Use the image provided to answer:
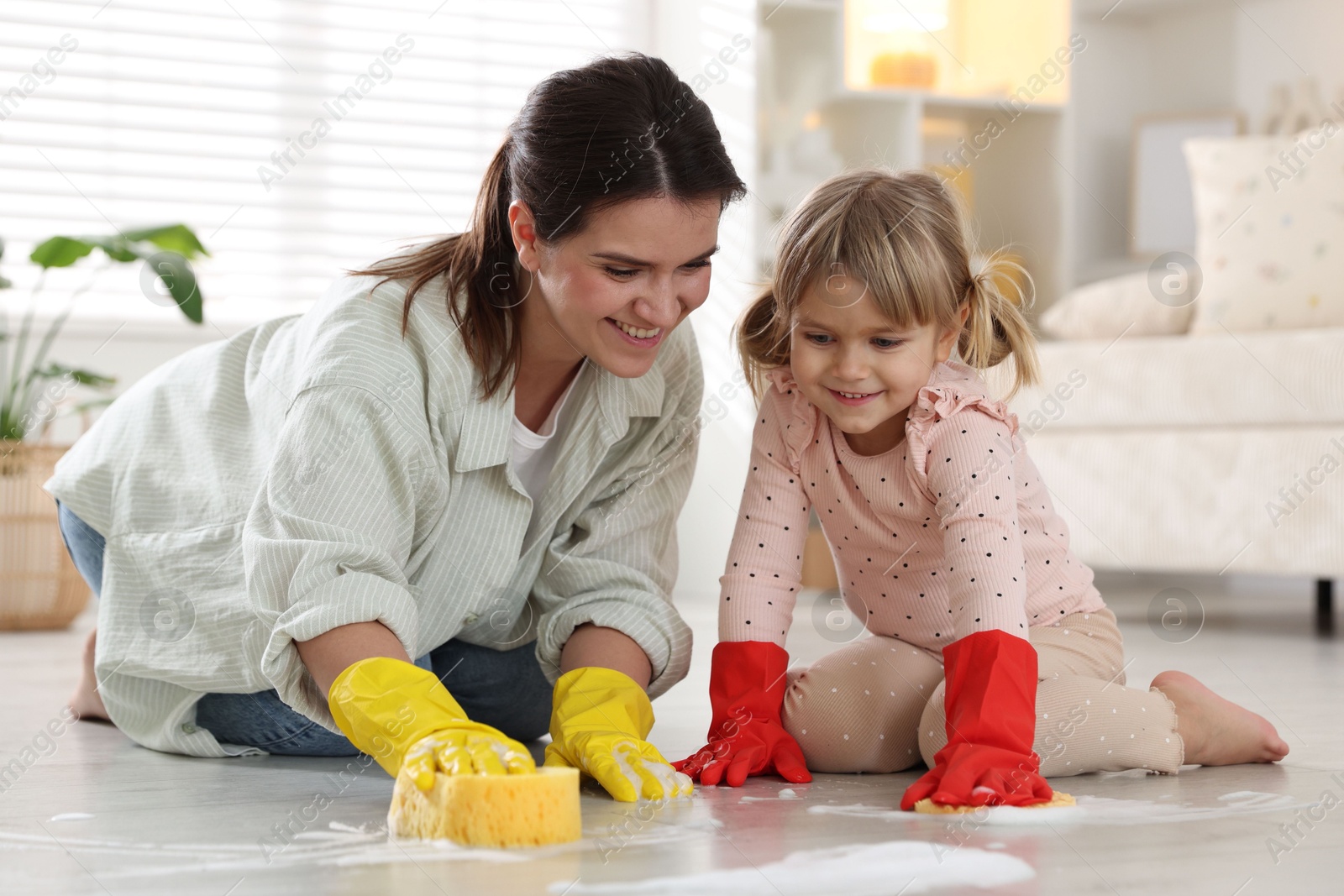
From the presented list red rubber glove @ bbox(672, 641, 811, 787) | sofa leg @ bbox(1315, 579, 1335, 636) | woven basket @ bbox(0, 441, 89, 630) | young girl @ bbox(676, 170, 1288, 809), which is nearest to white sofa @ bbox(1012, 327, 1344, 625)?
sofa leg @ bbox(1315, 579, 1335, 636)

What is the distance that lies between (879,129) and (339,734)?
229 centimetres

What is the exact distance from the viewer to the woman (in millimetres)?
1023

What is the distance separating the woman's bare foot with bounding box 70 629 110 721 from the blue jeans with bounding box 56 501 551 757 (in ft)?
0.26

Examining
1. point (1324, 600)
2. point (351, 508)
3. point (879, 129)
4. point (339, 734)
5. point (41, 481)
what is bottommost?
point (1324, 600)

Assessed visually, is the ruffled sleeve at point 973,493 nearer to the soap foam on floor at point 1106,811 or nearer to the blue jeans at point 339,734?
the soap foam on floor at point 1106,811

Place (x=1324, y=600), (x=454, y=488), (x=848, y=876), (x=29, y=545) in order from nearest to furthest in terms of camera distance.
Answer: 1. (x=848, y=876)
2. (x=454, y=488)
3. (x=29, y=545)
4. (x=1324, y=600)

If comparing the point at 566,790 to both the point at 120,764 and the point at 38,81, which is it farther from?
the point at 38,81

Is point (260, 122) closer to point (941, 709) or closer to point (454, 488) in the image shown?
point (454, 488)

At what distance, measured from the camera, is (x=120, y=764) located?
120 cm

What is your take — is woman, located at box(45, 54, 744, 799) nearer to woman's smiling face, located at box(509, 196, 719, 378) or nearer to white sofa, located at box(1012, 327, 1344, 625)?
woman's smiling face, located at box(509, 196, 719, 378)

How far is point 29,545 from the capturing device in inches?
96.5

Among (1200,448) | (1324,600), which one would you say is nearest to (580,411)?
(1200,448)

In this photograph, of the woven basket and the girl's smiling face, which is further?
the woven basket

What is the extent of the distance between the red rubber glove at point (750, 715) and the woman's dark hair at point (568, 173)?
0.31m
